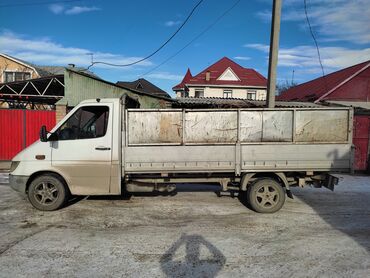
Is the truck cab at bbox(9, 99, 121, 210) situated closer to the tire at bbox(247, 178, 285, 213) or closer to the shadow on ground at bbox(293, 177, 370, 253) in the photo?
the tire at bbox(247, 178, 285, 213)

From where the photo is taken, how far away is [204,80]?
3756 cm

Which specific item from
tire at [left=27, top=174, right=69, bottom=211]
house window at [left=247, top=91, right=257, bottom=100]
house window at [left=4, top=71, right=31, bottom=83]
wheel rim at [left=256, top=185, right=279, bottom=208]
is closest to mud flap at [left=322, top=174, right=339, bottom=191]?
wheel rim at [left=256, top=185, right=279, bottom=208]

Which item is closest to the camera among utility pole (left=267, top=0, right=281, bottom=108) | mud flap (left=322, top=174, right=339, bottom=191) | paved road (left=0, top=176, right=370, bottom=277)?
paved road (left=0, top=176, right=370, bottom=277)

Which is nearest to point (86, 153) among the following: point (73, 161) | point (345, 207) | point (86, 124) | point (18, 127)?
point (73, 161)

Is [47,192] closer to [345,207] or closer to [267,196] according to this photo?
[267,196]

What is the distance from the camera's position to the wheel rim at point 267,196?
6.59 metres

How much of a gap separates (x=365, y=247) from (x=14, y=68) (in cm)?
3829

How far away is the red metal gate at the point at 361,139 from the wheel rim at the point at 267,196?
815 cm

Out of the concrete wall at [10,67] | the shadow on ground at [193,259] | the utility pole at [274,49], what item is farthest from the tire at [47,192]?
the concrete wall at [10,67]

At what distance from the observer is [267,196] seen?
661 centimetres

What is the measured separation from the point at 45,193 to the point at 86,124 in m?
1.62

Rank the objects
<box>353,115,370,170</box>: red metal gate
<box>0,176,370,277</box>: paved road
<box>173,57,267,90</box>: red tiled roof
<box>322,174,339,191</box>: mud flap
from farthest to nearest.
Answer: <box>173,57,267,90</box>: red tiled roof → <box>353,115,370,170</box>: red metal gate → <box>322,174,339,191</box>: mud flap → <box>0,176,370,277</box>: paved road

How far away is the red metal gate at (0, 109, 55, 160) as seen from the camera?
13.0 m

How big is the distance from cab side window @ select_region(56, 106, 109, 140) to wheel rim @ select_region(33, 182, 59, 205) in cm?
100
